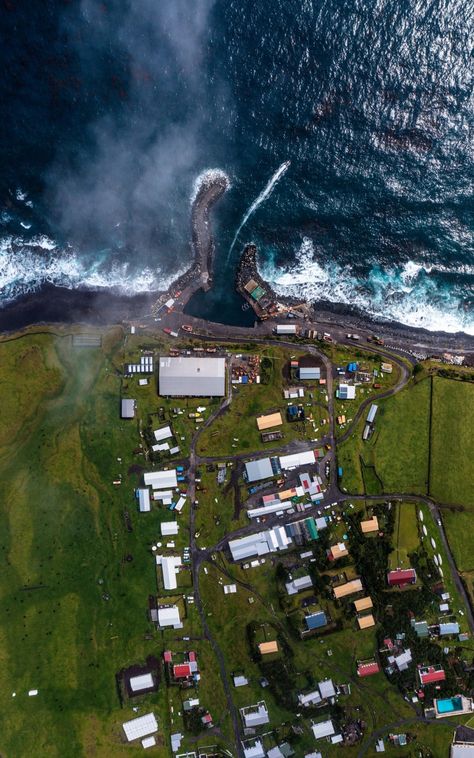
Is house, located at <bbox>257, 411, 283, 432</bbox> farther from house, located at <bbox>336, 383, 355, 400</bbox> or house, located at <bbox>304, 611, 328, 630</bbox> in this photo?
house, located at <bbox>304, 611, 328, 630</bbox>

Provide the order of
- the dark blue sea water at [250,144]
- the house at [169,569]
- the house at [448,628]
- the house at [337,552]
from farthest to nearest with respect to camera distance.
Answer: the dark blue sea water at [250,144], the house at [448,628], the house at [337,552], the house at [169,569]

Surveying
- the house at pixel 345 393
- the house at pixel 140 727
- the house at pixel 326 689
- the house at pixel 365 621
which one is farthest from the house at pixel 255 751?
the house at pixel 345 393

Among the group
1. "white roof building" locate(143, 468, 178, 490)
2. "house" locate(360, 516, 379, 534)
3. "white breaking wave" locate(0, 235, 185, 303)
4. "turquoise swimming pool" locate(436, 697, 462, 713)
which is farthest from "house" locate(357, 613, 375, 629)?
"white breaking wave" locate(0, 235, 185, 303)

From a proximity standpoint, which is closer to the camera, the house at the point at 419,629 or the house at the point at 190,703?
the house at the point at 190,703

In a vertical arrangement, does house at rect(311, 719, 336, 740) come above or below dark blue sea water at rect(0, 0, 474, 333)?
below

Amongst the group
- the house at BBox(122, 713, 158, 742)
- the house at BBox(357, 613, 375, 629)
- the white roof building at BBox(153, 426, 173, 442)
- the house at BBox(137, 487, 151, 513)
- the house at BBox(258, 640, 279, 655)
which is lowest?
the house at BBox(122, 713, 158, 742)

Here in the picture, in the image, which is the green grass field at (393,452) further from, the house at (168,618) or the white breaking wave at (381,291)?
the house at (168,618)

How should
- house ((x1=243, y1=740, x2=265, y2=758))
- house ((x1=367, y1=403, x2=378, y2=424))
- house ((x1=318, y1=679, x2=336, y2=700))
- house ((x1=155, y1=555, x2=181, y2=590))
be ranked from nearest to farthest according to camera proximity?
1. house ((x1=243, y1=740, x2=265, y2=758))
2. house ((x1=318, y1=679, x2=336, y2=700))
3. house ((x1=155, y1=555, x2=181, y2=590))
4. house ((x1=367, y1=403, x2=378, y2=424))

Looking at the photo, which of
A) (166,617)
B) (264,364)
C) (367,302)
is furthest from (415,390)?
(166,617)
